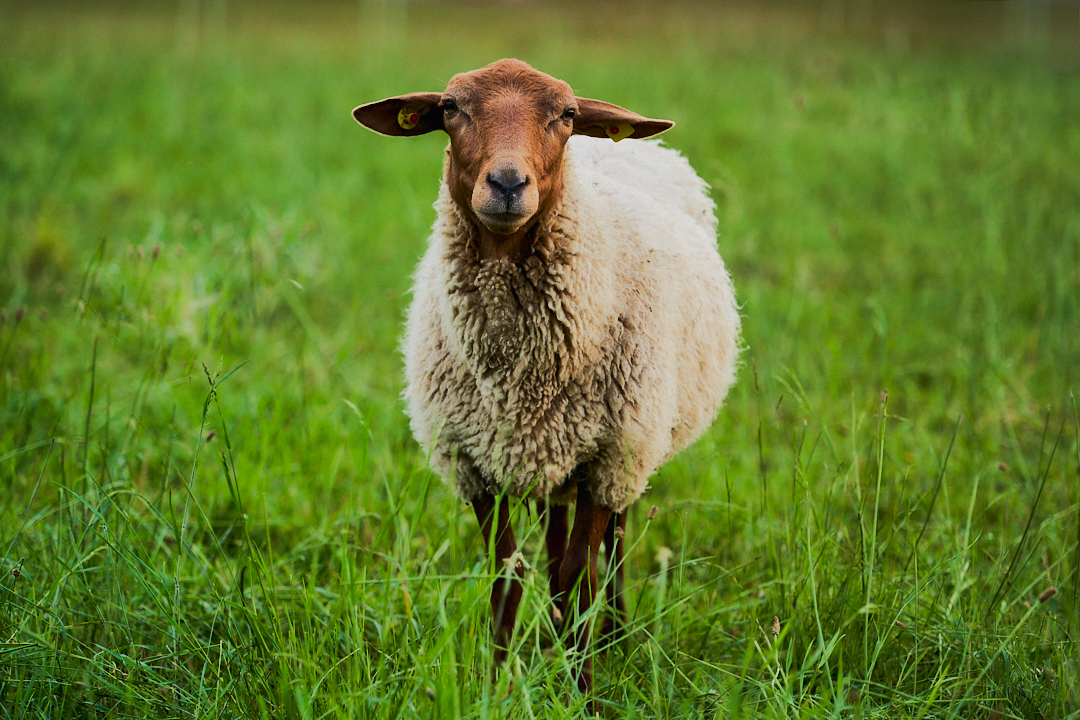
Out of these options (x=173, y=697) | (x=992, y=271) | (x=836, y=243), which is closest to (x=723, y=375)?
(x=173, y=697)

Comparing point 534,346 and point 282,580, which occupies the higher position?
point 534,346

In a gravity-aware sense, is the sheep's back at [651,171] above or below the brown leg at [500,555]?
above

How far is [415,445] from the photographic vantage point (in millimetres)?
3660

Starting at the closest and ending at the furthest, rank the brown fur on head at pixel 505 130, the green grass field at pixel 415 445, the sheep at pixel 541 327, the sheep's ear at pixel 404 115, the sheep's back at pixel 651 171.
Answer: the green grass field at pixel 415 445, the brown fur on head at pixel 505 130, the sheep at pixel 541 327, the sheep's ear at pixel 404 115, the sheep's back at pixel 651 171

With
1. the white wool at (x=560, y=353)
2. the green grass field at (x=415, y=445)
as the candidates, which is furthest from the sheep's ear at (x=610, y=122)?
the green grass field at (x=415, y=445)

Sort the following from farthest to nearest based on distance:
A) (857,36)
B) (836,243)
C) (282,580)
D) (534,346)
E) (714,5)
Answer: (714,5) < (857,36) < (836,243) < (282,580) < (534,346)

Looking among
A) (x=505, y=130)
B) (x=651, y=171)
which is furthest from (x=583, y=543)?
(x=651, y=171)

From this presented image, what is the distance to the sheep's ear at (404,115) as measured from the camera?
250cm

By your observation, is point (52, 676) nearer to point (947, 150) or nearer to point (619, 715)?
point (619, 715)

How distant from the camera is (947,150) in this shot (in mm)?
8312

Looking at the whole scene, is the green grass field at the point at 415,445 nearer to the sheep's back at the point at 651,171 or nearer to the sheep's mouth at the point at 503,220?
the sheep's mouth at the point at 503,220

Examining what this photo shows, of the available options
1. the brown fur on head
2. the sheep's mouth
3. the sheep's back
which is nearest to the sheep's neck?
the brown fur on head

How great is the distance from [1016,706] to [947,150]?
7.47 metres

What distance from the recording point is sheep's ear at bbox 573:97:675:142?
251cm
